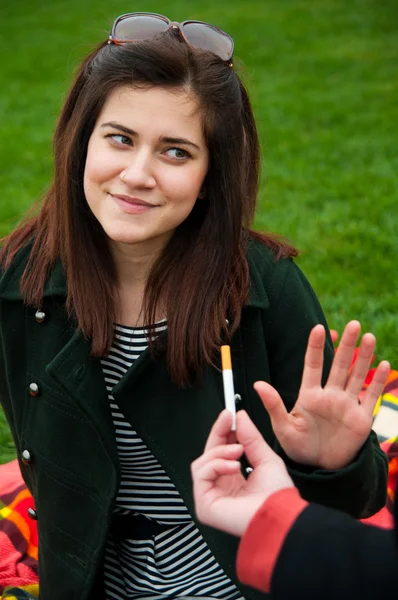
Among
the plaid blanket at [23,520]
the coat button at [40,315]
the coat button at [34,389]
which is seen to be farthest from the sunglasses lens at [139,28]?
the plaid blanket at [23,520]

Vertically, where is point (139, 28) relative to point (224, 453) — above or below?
above

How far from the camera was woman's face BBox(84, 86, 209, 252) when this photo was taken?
2.57 meters

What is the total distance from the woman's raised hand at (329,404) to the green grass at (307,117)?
3.52 feet

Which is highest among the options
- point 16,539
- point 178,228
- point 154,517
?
point 178,228

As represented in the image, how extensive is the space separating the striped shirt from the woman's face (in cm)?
32

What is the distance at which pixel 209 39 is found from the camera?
269cm

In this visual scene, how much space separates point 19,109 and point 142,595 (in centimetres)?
746

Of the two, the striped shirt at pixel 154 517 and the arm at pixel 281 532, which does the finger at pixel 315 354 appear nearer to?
the arm at pixel 281 532

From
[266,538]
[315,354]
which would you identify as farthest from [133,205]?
[266,538]

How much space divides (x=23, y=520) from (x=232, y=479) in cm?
189

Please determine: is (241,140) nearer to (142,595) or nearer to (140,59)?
(140,59)

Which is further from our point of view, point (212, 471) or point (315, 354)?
point (315, 354)

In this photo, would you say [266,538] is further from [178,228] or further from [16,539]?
[16,539]

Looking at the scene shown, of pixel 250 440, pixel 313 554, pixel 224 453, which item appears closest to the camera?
pixel 313 554
